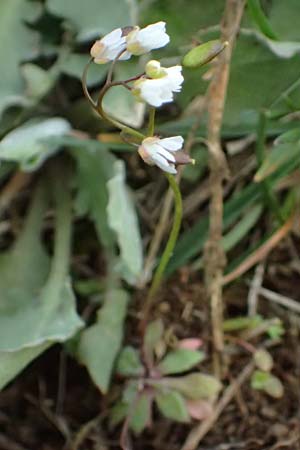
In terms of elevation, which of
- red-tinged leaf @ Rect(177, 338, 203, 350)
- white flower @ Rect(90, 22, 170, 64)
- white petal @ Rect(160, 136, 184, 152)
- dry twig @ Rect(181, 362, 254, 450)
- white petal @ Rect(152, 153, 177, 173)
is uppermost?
white flower @ Rect(90, 22, 170, 64)

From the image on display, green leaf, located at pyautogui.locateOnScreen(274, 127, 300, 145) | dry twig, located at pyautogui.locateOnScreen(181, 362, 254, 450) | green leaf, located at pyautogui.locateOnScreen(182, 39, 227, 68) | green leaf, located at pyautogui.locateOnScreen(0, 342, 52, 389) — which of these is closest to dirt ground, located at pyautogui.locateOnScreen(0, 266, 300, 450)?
dry twig, located at pyautogui.locateOnScreen(181, 362, 254, 450)

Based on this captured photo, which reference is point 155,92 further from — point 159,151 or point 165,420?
point 165,420

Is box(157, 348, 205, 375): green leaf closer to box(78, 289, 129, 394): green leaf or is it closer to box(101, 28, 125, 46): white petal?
box(78, 289, 129, 394): green leaf

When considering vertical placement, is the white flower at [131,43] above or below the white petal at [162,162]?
above

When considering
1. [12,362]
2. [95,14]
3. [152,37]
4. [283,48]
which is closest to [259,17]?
[283,48]

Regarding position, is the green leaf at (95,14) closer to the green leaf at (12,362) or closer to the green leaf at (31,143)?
the green leaf at (31,143)

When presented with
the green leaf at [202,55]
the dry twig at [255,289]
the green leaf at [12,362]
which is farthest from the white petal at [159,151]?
the dry twig at [255,289]

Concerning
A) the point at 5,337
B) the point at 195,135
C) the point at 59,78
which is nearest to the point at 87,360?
the point at 5,337
